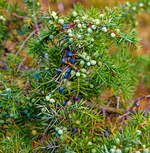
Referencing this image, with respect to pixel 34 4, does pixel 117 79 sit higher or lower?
lower

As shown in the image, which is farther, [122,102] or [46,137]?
[122,102]

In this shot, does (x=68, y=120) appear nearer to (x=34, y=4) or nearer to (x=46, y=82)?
(x=46, y=82)

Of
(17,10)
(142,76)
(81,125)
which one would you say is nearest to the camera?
(81,125)

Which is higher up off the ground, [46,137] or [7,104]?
[7,104]

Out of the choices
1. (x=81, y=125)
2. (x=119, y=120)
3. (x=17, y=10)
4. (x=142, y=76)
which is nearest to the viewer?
(x=81, y=125)

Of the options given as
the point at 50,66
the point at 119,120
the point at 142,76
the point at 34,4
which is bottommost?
the point at 119,120

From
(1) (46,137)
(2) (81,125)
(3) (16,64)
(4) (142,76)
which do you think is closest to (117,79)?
(2) (81,125)

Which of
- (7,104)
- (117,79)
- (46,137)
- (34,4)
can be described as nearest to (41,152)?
(46,137)

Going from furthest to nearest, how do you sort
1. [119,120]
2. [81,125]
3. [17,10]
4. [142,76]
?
[142,76], [17,10], [119,120], [81,125]

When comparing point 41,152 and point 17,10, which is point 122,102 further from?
point 17,10
